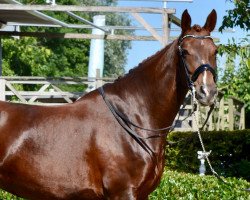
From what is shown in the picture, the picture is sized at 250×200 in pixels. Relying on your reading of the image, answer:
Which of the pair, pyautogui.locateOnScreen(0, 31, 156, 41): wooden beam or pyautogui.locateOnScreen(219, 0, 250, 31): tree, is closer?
pyautogui.locateOnScreen(219, 0, 250, 31): tree

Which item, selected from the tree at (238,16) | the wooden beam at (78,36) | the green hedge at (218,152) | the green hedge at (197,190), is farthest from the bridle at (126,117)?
the wooden beam at (78,36)

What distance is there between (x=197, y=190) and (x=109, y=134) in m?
3.09

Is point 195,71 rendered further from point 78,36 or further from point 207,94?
point 78,36

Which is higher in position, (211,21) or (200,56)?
(211,21)

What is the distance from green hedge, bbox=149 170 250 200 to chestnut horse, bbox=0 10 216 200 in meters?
2.73

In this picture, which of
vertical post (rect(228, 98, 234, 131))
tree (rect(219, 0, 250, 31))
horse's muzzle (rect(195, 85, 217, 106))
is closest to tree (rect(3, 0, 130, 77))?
vertical post (rect(228, 98, 234, 131))

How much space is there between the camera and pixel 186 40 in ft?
16.2

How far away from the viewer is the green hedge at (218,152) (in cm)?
1245

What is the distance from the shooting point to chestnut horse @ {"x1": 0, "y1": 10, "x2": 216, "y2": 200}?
488 cm

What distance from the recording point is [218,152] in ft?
41.8

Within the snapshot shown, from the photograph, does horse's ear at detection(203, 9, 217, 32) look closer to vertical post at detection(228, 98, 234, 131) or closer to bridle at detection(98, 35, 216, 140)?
bridle at detection(98, 35, 216, 140)

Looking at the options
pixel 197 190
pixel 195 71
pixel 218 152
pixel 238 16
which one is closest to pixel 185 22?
pixel 195 71

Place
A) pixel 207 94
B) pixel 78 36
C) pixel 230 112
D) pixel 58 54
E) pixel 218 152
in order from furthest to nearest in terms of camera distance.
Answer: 1. pixel 58 54
2. pixel 230 112
3. pixel 78 36
4. pixel 218 152
5. pixel 207 94

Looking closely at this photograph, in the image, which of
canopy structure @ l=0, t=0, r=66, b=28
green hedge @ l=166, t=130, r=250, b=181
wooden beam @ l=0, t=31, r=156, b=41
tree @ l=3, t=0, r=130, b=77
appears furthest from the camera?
tree @ l=3, t=0, r=130, b=77
